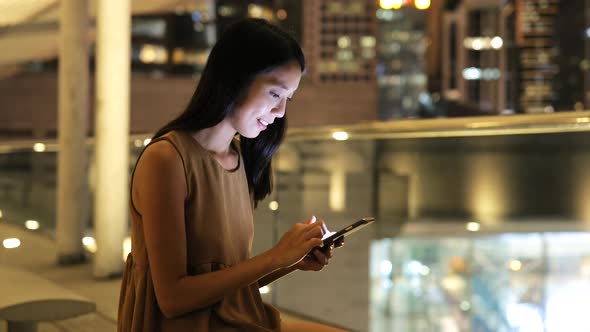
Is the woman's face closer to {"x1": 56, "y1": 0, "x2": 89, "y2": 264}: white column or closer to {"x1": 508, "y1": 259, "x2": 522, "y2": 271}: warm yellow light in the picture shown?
{"x1": 508, "y1": 259, "x2": 522, "y2": 271}: warm yellow light

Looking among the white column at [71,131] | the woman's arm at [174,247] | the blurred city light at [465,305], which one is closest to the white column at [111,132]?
the white column at [71,131]

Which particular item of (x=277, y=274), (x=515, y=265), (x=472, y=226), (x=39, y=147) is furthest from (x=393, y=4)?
(x=277, y=274)

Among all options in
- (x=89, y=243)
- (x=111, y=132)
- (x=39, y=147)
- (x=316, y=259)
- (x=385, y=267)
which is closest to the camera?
(x=316, y=259)

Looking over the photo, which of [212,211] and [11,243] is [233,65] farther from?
[11,243]

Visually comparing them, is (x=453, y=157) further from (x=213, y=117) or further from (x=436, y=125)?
(x=213, y=117)

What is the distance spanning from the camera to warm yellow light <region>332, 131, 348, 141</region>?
3892 mm

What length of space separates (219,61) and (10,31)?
6400mm

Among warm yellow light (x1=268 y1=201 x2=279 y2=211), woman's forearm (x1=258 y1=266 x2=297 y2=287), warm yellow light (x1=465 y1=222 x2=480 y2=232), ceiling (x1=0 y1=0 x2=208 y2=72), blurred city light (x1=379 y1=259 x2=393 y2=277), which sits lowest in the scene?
blurred city light (x1=379 y1=259 x2=393 y2=277)

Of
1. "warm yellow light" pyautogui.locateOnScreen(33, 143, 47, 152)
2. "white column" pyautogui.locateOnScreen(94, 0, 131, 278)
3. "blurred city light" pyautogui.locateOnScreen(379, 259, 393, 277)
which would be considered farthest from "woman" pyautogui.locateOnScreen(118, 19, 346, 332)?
"warm yellow light" pyautogui.locateOnScreen(33, 143, 47, 152)

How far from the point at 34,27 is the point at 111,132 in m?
3.61

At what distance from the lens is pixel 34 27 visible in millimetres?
7555

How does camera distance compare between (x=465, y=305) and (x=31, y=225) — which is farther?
(x=31, y=225)

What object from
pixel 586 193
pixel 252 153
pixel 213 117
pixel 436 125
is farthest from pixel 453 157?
pixel 213 117

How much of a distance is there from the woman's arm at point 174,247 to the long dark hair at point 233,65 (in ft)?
0.37
